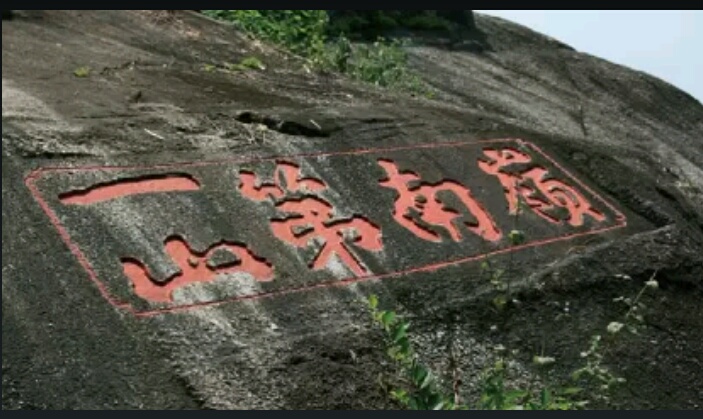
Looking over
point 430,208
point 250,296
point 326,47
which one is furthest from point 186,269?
point 326,47

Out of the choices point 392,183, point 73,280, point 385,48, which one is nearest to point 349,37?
point 385,48

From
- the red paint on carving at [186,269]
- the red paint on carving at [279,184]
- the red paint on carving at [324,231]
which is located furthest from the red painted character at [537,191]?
the red paint on carving at [186,269]

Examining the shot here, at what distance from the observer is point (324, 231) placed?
4457 mm

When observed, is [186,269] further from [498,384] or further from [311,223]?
[498,384]

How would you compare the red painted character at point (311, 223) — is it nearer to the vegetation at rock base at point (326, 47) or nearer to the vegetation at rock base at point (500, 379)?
the vegetation at rock base at point (500, 379)

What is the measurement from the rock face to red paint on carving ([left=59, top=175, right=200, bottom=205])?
0.01 metres

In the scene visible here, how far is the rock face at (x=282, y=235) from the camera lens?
359 cm

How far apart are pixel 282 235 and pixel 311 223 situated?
0.57 ft

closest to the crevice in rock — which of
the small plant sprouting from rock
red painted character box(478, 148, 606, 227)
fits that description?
red painted character box(478, 148, 606, 227)

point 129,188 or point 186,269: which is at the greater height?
A: point 129,188

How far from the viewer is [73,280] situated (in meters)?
3.70

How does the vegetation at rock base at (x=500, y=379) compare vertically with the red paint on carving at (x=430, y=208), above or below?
below

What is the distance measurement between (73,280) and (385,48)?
17.2 ft

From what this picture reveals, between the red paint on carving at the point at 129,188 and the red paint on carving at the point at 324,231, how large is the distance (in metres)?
0.42
